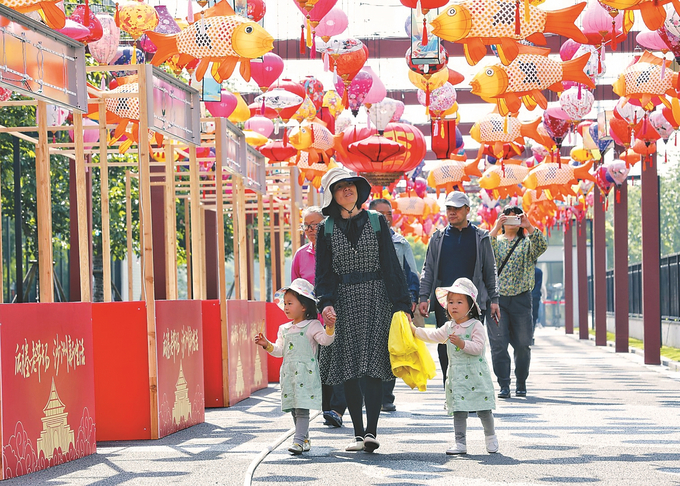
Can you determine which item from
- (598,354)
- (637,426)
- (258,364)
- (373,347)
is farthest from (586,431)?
(598,354)

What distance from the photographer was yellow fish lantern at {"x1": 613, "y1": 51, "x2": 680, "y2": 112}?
453 inches

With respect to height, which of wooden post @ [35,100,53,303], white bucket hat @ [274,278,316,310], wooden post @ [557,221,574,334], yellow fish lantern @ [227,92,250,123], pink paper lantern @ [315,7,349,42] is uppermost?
pink paper lantern @ [315,7,349,42]

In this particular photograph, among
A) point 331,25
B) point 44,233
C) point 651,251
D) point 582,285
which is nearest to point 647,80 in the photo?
point 331,25

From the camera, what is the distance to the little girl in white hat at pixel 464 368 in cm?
686

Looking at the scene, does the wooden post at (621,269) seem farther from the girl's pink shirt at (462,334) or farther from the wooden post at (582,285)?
the girl's pink shirt at (462,334)

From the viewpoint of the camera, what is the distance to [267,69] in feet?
40.4

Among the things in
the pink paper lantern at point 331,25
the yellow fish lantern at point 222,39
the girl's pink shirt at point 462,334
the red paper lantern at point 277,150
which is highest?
the pink paper lantern at point 331,25

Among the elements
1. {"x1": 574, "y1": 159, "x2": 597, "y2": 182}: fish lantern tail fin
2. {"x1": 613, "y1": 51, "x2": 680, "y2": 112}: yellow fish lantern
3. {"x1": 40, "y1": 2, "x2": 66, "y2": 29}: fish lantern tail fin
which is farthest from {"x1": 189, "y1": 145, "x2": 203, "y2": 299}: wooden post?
{"x1": 574, "y1": 159, "x2": 597, "y2": 182}: fish lantern tail fin

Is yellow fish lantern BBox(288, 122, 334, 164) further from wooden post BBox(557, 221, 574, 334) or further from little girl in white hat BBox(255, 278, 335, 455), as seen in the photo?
wooden post BBox(557, 221, 574, 334)

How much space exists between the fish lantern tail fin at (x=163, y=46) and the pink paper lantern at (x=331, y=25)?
5.80ft

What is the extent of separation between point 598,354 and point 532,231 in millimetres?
12442

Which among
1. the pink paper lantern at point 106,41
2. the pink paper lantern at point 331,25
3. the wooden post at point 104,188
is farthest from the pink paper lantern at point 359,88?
the wooden post at point 104,188

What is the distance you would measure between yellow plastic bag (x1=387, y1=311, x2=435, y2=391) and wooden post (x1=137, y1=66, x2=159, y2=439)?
2064mm

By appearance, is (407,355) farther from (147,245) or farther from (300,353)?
(147,245)
